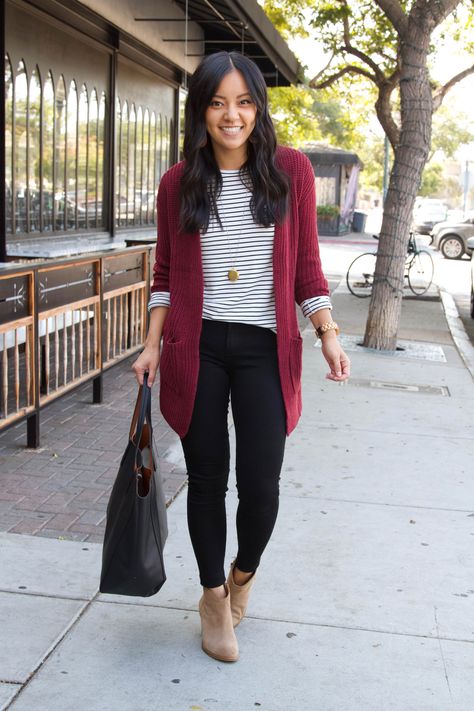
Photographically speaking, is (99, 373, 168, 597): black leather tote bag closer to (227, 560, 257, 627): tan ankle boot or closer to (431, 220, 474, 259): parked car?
(227, 560, 257, 627): tan ankle boot

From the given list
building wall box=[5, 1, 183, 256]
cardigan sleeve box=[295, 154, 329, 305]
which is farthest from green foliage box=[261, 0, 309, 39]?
cardigan sleeve box=[295, 154, 329, 305]

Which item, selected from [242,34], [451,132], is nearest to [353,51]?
[242,34]

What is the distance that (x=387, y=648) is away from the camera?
3523 mm

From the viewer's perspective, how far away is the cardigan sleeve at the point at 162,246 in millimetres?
→ 3354

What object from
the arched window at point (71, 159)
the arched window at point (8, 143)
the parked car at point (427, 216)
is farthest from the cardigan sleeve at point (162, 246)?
the parked car at point (427, 216)

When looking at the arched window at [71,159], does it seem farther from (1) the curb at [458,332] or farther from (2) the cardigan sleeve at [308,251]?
(2) the cardigan sleeve at [308,251]

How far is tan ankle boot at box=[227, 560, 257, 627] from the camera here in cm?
Result: 352

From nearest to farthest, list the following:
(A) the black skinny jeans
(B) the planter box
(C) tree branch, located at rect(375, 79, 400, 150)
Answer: (A) the black skinny jeans
(C) tree branch, located at rect(375, 79, 400, 150)
(B) the planter box

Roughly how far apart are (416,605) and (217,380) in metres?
1.38

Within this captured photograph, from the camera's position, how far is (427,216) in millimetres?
40031

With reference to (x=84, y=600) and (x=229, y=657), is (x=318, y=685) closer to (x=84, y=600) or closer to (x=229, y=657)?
(x=229, y=657)

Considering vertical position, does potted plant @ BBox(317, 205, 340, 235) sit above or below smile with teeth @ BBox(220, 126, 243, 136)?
below

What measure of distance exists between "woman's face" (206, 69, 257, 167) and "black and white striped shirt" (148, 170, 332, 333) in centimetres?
16

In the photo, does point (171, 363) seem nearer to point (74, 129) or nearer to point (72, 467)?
point (72, 467)
